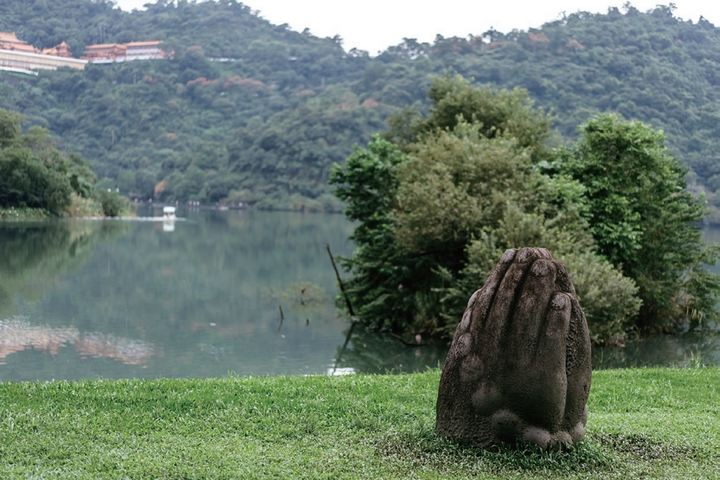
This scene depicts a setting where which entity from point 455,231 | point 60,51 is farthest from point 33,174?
point 60,51

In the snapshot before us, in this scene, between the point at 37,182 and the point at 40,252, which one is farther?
the point at 37,182

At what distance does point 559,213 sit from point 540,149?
29.7ft

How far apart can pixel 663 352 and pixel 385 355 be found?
23.6 ft

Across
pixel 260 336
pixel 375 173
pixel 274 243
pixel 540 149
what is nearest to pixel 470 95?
pixel 540 149

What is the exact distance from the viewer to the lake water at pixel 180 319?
1720 centimetres

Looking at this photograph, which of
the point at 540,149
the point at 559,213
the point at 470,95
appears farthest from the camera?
the point at 470,95

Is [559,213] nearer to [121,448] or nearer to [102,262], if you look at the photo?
[121,448]

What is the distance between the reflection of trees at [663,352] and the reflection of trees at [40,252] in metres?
16.4

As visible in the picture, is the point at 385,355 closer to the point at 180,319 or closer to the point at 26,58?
the point at 180,319

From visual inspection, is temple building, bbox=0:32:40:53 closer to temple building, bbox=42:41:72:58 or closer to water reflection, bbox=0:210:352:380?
temple building, bbox=42:41:72:58

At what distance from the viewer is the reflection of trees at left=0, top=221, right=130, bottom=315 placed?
89.7 ft

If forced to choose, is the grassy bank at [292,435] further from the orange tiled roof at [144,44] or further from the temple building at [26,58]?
the orange tiled roof at [144,44]

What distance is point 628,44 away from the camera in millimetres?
113500

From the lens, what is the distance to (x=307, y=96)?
144250mm
